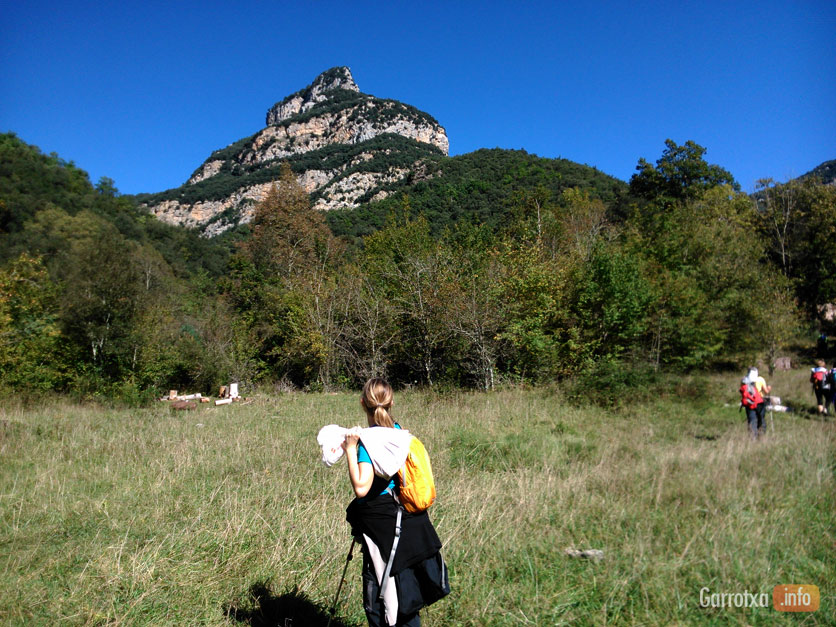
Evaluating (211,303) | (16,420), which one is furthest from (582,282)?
(211,303)

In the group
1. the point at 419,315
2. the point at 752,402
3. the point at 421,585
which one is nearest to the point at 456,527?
the point at 421,585

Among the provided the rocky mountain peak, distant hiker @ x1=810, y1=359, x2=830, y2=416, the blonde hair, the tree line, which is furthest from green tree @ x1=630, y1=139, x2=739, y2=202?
the rocky mountain peak

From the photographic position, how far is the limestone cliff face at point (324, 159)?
264 ft

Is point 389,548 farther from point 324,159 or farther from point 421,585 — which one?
point 324,159

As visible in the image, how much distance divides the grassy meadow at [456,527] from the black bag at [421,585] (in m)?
0.91

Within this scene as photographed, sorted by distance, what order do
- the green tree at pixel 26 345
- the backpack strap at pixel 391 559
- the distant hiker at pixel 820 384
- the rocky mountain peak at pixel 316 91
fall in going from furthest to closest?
the rocky mountain peak at pixel 316 91, the green tree at pixel 26 345, the distant hiker at pixel 820 384, the backpack strap at pixel 391 559

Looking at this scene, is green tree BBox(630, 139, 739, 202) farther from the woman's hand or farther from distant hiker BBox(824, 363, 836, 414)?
the woman's hand

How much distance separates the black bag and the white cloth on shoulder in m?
0.53

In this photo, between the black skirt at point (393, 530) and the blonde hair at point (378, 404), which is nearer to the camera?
the black skirt at point (393, 530)

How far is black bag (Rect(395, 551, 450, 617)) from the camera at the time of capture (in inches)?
84.7

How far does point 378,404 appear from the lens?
2.34 metres

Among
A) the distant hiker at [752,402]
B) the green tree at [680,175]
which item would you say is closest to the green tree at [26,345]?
the distant hiker at [752,402]

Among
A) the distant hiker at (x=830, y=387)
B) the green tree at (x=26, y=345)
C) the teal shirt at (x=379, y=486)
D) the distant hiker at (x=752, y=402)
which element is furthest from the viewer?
the green tree at (x=26, y=345)

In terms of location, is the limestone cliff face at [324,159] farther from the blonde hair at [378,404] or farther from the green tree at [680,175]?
the blonde hair at [378,404]
